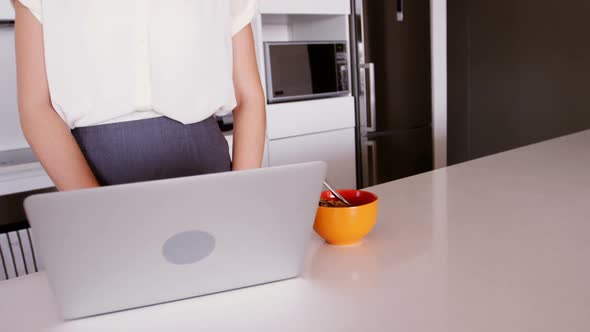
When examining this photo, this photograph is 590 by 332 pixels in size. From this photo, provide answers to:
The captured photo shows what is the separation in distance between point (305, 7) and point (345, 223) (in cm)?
213

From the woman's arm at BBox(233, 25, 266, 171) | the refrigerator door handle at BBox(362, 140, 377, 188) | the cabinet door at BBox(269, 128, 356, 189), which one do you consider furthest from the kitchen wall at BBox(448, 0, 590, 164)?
the woman's arm at BBox(233, 25, 266, 171)

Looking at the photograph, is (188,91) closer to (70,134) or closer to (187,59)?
(187,59)

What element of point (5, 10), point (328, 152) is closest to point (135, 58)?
point (5, 10)

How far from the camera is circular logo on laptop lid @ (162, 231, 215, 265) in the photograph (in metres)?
0.60

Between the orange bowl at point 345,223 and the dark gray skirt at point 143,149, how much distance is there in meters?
0.33

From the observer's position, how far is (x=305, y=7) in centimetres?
275

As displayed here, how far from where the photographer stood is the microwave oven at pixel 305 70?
8.77 ft

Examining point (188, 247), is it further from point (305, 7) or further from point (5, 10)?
point (305, 7)

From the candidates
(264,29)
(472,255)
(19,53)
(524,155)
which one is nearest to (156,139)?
(19,53)

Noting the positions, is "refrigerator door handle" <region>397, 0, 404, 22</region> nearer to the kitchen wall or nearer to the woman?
the kitchen wall

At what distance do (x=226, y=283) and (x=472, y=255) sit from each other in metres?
0.36

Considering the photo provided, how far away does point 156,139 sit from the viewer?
1.00 meters

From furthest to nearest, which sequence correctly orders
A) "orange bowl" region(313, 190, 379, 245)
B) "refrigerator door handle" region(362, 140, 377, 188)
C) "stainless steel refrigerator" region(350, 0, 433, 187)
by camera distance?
"refrigerator door handle" region(362, 140, 377, 188), "stainless steel refrigerator" region(350, 0, 433, 187), "orange bowl" region(313, 190, 379, 245)

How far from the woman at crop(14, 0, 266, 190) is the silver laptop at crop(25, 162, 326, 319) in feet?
1.31
